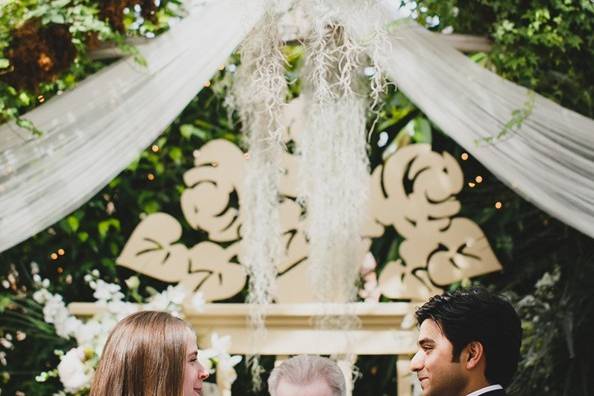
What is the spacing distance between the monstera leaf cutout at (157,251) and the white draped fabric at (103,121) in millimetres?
550

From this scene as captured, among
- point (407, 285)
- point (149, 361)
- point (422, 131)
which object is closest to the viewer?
point (149, 361)

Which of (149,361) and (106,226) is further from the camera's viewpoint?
(106,226)

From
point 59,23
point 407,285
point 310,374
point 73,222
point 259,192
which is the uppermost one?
point 59,23

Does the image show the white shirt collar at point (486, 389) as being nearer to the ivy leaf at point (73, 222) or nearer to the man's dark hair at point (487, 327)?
the man's dark hair at point (487, 327)

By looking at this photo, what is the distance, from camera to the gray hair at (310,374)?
2.24 m

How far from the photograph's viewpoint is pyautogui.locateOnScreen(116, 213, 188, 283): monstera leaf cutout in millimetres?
3559

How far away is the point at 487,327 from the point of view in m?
2.05

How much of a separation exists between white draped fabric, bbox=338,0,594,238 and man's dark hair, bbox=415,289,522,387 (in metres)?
1.01

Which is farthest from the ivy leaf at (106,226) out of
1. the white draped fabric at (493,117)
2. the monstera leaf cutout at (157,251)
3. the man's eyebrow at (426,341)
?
the man's eyebrow at (426,341)

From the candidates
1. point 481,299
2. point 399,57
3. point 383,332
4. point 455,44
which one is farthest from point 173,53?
point 481,299

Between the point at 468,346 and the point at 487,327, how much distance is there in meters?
0.06

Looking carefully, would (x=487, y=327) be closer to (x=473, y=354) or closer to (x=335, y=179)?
(x=473, y=354)

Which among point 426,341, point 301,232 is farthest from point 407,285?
point 426,341

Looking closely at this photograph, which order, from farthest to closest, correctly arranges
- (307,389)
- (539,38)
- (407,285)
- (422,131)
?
1. (422,131)
2. (407,285)
3. (539,38)
4. (307,389)
